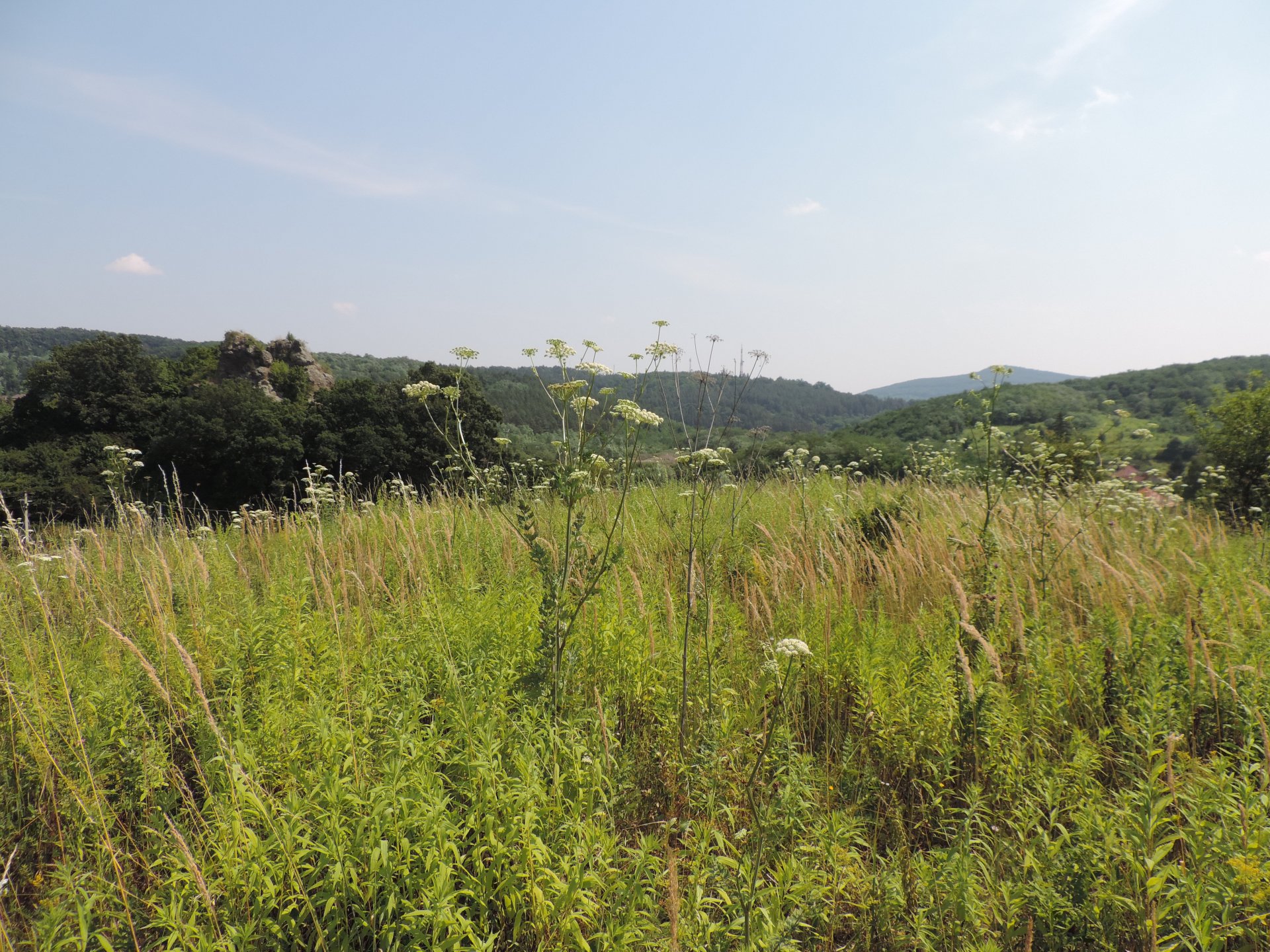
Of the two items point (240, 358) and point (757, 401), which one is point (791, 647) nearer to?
point (240, 358)

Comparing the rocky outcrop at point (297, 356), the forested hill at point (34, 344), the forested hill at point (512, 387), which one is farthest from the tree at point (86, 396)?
the forested hill at point (34, 344)

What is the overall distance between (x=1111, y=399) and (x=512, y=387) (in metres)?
65.1

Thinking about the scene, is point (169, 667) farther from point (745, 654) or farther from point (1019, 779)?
point (1019, 779)

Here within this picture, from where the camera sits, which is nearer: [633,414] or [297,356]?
[633,414]

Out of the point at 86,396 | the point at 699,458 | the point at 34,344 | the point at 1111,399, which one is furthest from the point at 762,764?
the point at 34,344

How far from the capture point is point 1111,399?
36562 mm

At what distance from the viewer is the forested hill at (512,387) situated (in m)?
69.7

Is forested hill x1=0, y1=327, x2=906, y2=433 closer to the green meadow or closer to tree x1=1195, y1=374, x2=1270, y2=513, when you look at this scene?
tree x1=1195, y1=374, x2=1270, y2=513

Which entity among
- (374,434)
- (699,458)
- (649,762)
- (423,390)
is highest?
(423,390)

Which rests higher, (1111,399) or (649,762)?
(1111,399)

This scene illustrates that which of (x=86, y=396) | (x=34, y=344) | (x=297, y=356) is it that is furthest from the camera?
(x=34, y=344)

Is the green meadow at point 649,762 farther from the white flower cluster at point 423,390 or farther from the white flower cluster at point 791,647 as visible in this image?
the white flower cluster at point 423,390

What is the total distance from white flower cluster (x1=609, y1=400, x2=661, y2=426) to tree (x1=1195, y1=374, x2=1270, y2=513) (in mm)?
15459

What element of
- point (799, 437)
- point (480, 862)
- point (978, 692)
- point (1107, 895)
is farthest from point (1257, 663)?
point (799, 437)
